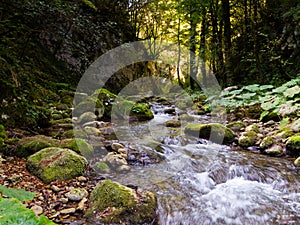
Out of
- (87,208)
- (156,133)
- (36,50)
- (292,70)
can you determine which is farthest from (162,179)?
(36,50)

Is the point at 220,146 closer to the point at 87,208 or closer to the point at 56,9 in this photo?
the point at 87,208

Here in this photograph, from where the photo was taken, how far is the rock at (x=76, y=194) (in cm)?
258

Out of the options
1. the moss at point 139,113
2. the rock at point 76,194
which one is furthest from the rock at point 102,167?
the moss at point 139,113

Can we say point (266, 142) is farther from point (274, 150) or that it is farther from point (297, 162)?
point (297, 162)

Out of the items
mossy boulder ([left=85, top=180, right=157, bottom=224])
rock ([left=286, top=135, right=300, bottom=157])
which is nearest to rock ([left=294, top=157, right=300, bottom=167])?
rock ([left=286, top=135, right=300, bottom=157])

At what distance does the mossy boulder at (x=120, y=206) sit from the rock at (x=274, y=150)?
3.09 m

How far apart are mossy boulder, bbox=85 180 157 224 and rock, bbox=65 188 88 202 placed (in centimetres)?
16

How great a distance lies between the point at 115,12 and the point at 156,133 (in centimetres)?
892

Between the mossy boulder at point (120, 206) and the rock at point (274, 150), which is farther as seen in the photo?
Result: the rock at point (274, 150)

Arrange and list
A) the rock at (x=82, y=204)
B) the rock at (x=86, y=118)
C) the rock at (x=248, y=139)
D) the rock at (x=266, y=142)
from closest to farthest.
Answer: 1. the rock at (x=82, y=204)
2. the rock at (x=266, y=142)
3. the rock at (x=248, y=139)
4. the rock at (x=86, y=118)

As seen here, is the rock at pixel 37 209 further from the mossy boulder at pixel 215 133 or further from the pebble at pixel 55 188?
the mossy boulder at pixel 215 133

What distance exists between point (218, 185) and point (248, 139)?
223cm

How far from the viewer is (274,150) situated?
4.57m

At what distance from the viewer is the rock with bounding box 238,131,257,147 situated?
5158mm
